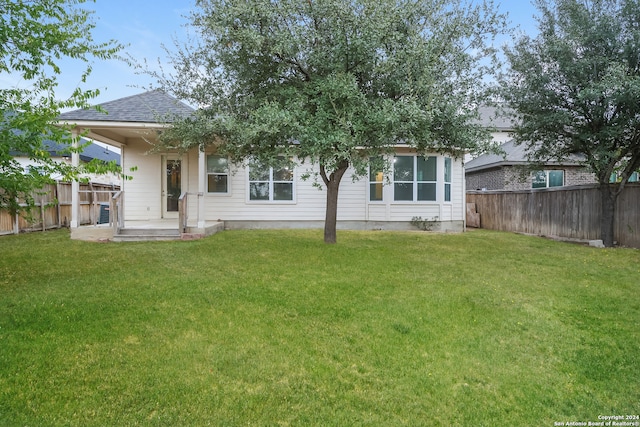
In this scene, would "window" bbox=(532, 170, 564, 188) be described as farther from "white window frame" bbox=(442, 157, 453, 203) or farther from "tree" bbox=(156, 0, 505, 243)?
"tree" bbox=(156, 0, 505, 243)

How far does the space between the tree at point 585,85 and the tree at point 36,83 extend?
29.4ft

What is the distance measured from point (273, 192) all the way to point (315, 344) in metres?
9.20

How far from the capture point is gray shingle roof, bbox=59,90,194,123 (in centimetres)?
951

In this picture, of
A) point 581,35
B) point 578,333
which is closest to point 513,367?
point 578,333

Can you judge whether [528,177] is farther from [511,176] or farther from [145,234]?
[145,234]

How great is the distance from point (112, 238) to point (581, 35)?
38.1 feet

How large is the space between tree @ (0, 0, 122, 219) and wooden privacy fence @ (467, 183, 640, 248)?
1084 cm

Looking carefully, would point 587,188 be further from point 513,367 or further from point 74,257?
point 74,257

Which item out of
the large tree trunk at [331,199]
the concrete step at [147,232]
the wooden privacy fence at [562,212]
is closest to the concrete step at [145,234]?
the concrete step at [147,232]

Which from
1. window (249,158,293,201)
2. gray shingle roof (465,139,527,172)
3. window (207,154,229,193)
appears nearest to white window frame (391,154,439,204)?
window (249,158,293,201)

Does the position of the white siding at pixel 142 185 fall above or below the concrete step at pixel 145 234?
above

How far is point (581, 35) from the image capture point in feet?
27.0

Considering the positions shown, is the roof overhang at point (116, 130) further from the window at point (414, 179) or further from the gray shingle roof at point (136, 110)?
the window at point (414, 179)

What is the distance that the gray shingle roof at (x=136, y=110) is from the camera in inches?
374
